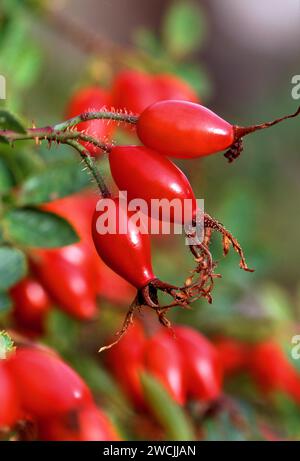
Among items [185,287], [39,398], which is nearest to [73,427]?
[39,398]

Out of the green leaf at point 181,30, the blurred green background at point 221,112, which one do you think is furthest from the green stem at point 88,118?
the green leaf at point 181,30

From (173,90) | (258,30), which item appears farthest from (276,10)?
(173,90)

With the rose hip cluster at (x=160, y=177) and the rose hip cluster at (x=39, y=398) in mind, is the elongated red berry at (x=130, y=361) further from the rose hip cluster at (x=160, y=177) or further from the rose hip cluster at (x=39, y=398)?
the rose hip cluster at (x=160, y=177)

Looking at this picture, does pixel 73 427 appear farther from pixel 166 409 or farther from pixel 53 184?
pixel 53 184

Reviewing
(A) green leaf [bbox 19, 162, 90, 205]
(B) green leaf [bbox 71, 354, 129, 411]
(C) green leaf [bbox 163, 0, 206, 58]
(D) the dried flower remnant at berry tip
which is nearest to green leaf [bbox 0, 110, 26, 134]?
(D) the dried flower remnant at berry tip

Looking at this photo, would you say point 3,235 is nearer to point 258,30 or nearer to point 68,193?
point 68,193

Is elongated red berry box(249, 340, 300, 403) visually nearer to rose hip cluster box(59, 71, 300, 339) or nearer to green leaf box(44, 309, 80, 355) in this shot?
green leaf box(44, 309, 80, 355)
